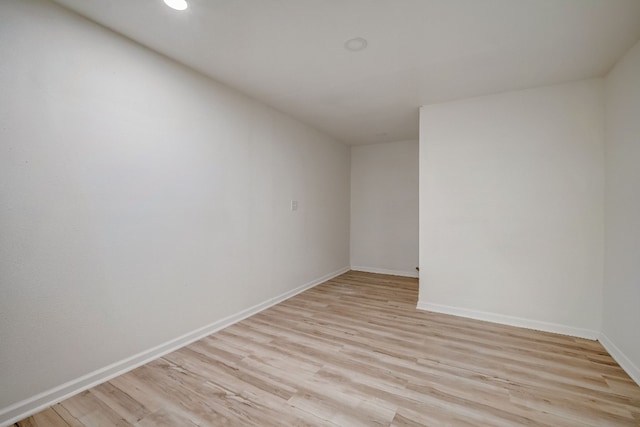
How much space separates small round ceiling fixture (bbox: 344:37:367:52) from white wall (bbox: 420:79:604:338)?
156 cm

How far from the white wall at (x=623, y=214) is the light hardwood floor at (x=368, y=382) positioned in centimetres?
23

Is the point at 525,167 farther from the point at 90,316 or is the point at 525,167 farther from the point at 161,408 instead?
the point at 90,316

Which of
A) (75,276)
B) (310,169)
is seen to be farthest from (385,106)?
(75,276)

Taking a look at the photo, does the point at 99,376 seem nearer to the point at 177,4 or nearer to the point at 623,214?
the point at 177,4

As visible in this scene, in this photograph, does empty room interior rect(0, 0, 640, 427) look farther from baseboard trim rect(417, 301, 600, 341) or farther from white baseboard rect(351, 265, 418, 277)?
white baseboard rect(351, 265, 418, 277)

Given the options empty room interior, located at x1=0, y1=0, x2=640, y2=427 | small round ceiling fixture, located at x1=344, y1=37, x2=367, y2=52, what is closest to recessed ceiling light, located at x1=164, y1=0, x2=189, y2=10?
empty room interior, located at x1=0, y1=0, x2=640, y2=427

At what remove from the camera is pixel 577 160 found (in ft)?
8.61

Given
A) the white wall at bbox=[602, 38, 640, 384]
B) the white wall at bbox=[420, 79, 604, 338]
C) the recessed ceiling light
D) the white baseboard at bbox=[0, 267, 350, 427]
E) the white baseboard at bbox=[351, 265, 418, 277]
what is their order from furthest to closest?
the white baseboard at bbox=[351, 265, 418, 277], the white wall at bbox=[420, 79, 604, 338], the white wall at bbox=[602, 38, 640, 384], the recessed ceiling light, the white baseboard at bbox=[0, 267, 350, 427]

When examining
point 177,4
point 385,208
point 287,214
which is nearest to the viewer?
point 177,4

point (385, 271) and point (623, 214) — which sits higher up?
point (623, 214)

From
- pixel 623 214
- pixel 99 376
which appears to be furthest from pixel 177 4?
pixel 623 214

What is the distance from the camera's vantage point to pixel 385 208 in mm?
5223

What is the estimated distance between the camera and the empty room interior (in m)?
1.62

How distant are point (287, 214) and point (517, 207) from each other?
2775 millimetres
